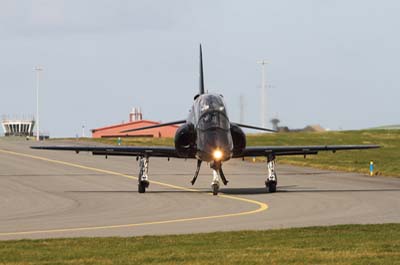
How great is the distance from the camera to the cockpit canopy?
110 feet

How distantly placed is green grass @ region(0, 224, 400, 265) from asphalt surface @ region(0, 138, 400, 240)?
2.24 meters

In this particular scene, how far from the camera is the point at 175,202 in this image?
108 feet

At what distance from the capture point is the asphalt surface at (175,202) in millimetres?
24125

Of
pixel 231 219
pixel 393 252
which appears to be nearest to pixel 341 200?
pixel 231 219

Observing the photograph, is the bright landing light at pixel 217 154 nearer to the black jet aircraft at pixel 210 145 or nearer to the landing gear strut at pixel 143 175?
the black jet aircraft at pixel 210 145

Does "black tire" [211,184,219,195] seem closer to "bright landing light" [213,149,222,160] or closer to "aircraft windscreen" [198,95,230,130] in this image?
"bright landing light" [213,149,222,160]

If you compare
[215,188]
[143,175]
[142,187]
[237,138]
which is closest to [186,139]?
[237,138]

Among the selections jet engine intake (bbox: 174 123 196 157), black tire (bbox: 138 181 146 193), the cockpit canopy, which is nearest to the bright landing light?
the cockpit canopy

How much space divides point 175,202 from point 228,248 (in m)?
14.9

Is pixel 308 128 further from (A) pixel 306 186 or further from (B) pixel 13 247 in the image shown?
(B) pixel 13 247

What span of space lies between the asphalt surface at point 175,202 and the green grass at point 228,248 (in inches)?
88.3

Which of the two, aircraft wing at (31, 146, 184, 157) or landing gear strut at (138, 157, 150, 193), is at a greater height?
aircraft wing at (31, 146, 184, 157)

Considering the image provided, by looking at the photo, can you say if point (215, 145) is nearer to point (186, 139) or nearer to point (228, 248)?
point (186, 139)

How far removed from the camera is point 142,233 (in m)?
21.9
